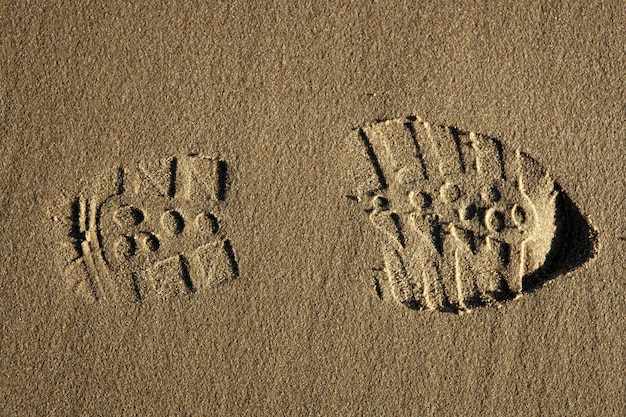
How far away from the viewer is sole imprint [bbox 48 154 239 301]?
131 centimetres

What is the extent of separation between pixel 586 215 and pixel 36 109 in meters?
1.64

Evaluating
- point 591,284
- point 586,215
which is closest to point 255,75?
point 586,215

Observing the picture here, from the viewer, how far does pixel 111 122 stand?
4.32 feet

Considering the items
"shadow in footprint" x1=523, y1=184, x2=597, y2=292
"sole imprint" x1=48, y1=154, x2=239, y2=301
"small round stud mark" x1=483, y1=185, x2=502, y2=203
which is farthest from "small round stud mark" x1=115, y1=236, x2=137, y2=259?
"shadow in footprint" x1=523, y1=184, x2=597, y2=292

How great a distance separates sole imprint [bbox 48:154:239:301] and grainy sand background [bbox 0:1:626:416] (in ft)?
0.15

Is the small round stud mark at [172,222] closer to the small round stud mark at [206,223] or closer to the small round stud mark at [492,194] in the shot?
the small round stud mark at [206,223]

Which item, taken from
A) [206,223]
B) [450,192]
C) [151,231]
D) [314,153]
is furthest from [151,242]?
[450,192]

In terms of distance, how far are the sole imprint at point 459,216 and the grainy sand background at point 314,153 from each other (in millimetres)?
44

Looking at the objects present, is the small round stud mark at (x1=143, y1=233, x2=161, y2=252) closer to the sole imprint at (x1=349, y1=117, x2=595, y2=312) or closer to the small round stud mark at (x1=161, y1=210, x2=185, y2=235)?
the small round stud mark at (x1=161, y1=210, x2=185, y2=235)

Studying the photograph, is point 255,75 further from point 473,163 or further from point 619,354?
point 619,354

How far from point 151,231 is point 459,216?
0.90m

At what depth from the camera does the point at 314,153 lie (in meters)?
1.32

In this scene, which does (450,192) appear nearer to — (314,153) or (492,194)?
(492,194)

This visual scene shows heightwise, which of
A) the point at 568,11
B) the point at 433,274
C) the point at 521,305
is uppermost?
the point at 568,11
